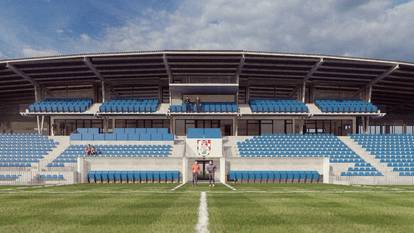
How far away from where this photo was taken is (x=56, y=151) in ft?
126

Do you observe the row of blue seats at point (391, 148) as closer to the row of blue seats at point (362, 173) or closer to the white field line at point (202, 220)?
the row of blue seats at point (362, 173)

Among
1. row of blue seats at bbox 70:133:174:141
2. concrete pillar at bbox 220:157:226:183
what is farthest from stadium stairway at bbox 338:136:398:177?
row of blue seats at bbox 70:133:174:141

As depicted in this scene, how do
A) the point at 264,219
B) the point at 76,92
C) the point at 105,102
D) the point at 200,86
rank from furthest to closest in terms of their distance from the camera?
the point at 76,92
the point at 105,102
the point at 200,86
the point at 264,219

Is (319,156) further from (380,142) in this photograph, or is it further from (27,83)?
(27,83)

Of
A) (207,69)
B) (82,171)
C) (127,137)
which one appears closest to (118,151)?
(127,137)

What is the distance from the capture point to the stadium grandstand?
33.1 meters

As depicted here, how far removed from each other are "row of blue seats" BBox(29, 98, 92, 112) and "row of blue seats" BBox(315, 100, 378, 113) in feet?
95.2

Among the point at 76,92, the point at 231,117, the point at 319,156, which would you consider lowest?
the point at 319,156

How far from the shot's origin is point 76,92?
50.4 meters

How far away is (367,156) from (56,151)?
104 ft

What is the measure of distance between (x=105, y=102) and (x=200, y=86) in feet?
40.6

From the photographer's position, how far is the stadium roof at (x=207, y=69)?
4006cm

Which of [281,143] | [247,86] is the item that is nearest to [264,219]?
[281,143]

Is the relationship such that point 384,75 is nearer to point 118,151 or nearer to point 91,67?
point 118,151
